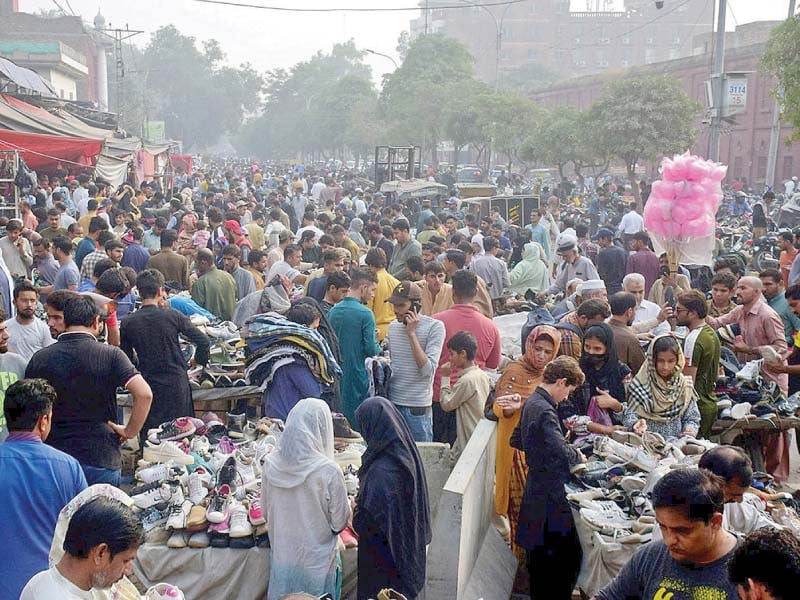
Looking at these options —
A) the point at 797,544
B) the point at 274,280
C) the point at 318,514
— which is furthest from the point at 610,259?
the point at 797,544

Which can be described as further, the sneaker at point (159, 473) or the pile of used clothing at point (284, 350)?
the pile of used clothing at point (284, 350)

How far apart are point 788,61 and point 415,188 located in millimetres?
9383

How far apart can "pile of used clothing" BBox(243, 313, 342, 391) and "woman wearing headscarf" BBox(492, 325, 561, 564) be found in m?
1.39

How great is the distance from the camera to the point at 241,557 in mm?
5391

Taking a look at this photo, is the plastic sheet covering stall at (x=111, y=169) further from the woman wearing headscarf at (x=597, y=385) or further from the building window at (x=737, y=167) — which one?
the building window at (x=737, y=167)

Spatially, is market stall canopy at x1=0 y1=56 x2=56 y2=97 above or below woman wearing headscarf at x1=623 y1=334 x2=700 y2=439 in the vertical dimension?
above

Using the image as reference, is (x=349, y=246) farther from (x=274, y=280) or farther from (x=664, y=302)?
(x=664, y=302)

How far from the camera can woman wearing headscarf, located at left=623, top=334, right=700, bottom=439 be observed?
6.24 m

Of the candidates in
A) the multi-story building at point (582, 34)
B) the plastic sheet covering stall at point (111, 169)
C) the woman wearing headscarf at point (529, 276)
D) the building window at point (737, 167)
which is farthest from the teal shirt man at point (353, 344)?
the multi-story building at point (582, 34)

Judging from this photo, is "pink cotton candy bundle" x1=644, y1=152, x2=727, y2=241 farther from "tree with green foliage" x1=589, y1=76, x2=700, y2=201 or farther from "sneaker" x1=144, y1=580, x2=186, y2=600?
"tree with green foliage" x1=589, y1=76, x2=700, y2=201

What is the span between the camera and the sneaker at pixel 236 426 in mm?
6820

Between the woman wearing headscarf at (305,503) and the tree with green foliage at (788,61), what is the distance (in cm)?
1602

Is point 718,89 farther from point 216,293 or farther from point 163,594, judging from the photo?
point 163,594

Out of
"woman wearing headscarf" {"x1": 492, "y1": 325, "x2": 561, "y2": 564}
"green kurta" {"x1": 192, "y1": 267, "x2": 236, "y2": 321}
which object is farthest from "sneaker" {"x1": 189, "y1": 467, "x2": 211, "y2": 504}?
"green kurta" {"x1": 192, "y1": 267, "x2": 236, "y2": 321}
